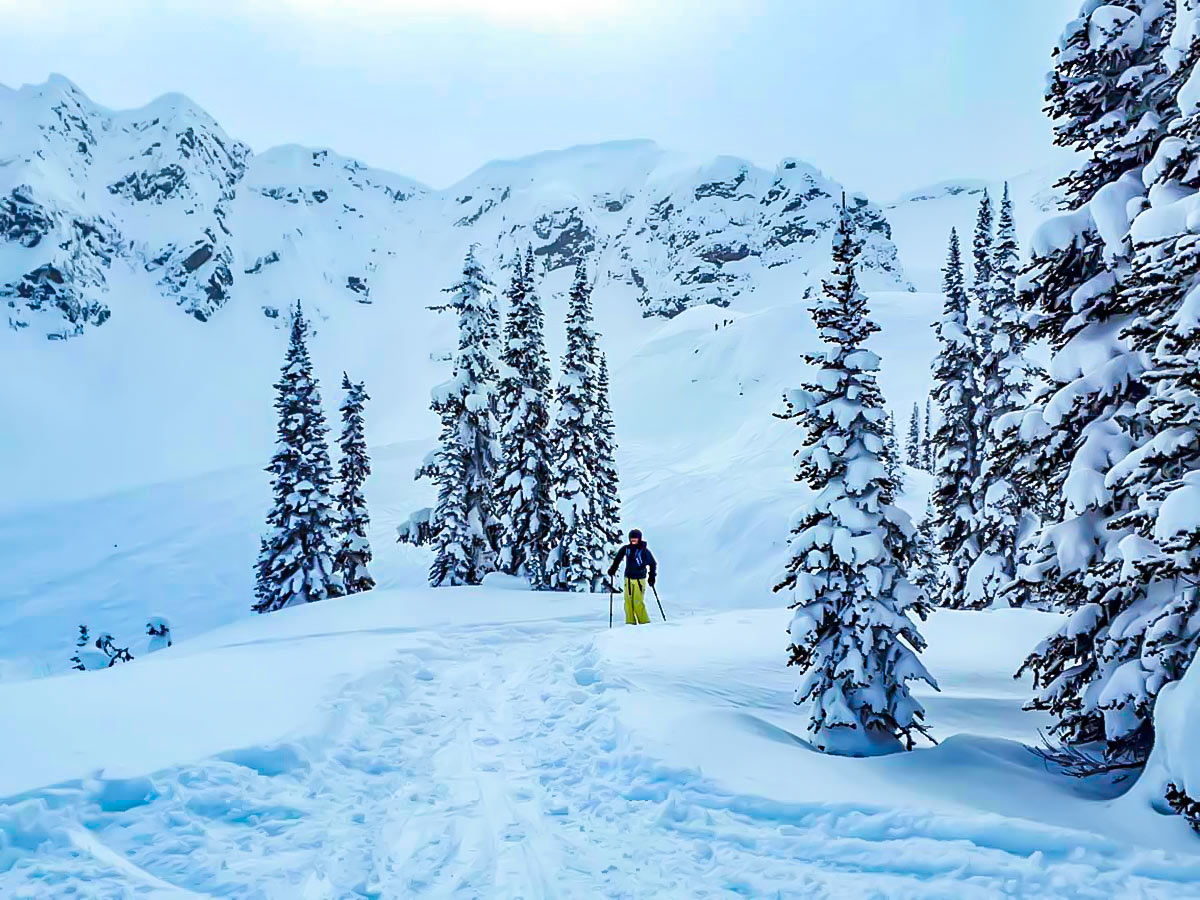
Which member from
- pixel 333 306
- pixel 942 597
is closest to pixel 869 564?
pixel 942 597

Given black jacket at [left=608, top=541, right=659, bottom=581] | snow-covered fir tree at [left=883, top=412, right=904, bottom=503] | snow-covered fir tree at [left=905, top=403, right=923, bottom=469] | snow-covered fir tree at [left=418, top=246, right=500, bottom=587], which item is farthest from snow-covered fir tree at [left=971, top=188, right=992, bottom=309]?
snow-covered fir tree at [left=905, top=403, right=923, bottom=469]

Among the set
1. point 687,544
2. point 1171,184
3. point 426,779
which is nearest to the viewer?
point 1171,184

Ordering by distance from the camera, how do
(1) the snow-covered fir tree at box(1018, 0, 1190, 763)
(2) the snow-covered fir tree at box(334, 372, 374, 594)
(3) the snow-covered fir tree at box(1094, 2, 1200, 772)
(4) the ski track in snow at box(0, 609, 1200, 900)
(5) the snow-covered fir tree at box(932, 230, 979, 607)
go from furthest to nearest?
(2) the snow-covered fir tree at box(334, 372, 374, 594) < (5) the snow-covered fir tree at box(932, 230, 979, 607) < (1) the snow-covered fir tree at box(1018, 0, 1190, 763) < (3) the snow-covered fir tree at box(1094, 2, 1200, 772) < (4) the ski track in snow at box(0, 609, 1200, 900)

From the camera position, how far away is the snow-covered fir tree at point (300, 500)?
90.9ft

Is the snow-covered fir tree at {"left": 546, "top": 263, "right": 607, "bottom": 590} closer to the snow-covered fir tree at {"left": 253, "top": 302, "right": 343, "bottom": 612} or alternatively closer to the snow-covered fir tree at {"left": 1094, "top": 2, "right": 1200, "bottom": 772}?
the snow-covered fir tree at {"left": 253, "top": 302, "right": 343, "bottom": 612}

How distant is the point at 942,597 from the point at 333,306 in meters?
179

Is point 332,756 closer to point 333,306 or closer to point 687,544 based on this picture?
point 687,544

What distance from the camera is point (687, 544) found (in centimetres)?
4988

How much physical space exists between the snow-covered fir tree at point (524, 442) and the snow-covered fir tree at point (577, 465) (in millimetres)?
541

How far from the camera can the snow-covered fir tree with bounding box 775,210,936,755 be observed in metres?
7.97

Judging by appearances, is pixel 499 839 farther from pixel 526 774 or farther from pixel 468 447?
pixel 468 447

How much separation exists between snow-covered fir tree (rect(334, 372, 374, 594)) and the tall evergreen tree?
16.9ft

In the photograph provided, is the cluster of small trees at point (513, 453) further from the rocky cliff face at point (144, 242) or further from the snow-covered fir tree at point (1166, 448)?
the rocky cliff face at point (144, 242)

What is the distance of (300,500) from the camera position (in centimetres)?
2777
